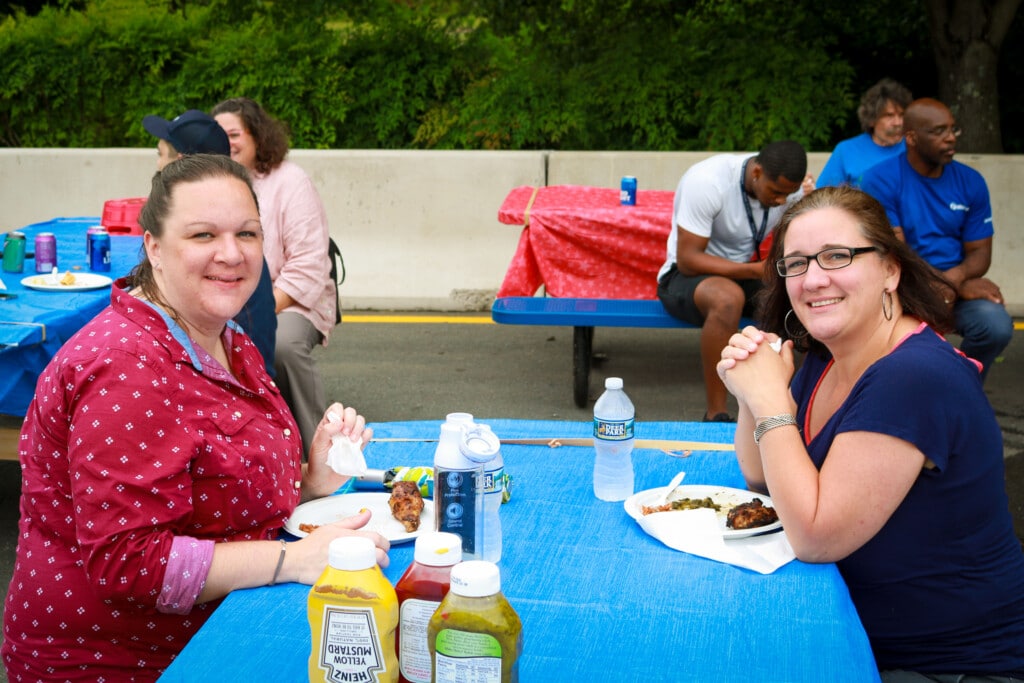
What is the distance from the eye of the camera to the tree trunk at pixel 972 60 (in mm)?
10133

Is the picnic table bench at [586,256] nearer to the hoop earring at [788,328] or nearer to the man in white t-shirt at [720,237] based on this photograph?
the man in white t-shirt at [720,237]

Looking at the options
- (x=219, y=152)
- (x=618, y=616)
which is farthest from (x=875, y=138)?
(x=618, y=616)

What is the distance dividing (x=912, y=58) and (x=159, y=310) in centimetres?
1084

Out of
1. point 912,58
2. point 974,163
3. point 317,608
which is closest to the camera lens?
point 317,608

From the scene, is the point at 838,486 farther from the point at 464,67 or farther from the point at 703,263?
the point at 464,67

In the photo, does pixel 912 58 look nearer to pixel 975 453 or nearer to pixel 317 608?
pixel 975 453

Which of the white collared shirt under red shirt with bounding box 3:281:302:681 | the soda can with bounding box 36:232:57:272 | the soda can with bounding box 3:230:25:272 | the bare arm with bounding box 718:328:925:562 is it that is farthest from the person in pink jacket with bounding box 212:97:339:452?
the bare arm with bounding box 718:328:925:562

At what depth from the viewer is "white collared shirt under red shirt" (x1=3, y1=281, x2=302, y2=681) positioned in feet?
7.62

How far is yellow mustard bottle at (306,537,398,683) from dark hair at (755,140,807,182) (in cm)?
477

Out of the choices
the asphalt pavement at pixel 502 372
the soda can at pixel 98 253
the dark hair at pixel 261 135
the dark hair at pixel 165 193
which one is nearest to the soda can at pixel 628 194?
the asphalt pavement at pixel 502 372

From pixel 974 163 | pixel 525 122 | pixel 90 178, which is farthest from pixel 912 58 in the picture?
pixel 90 178

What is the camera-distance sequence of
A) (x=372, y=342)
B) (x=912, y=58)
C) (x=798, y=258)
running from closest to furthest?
(x=798, y=258)
(x=372, y=342)
(x=912, y=58)

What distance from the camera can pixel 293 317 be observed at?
5.75 m

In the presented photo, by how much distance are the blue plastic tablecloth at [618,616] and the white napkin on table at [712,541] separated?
0.02 m
